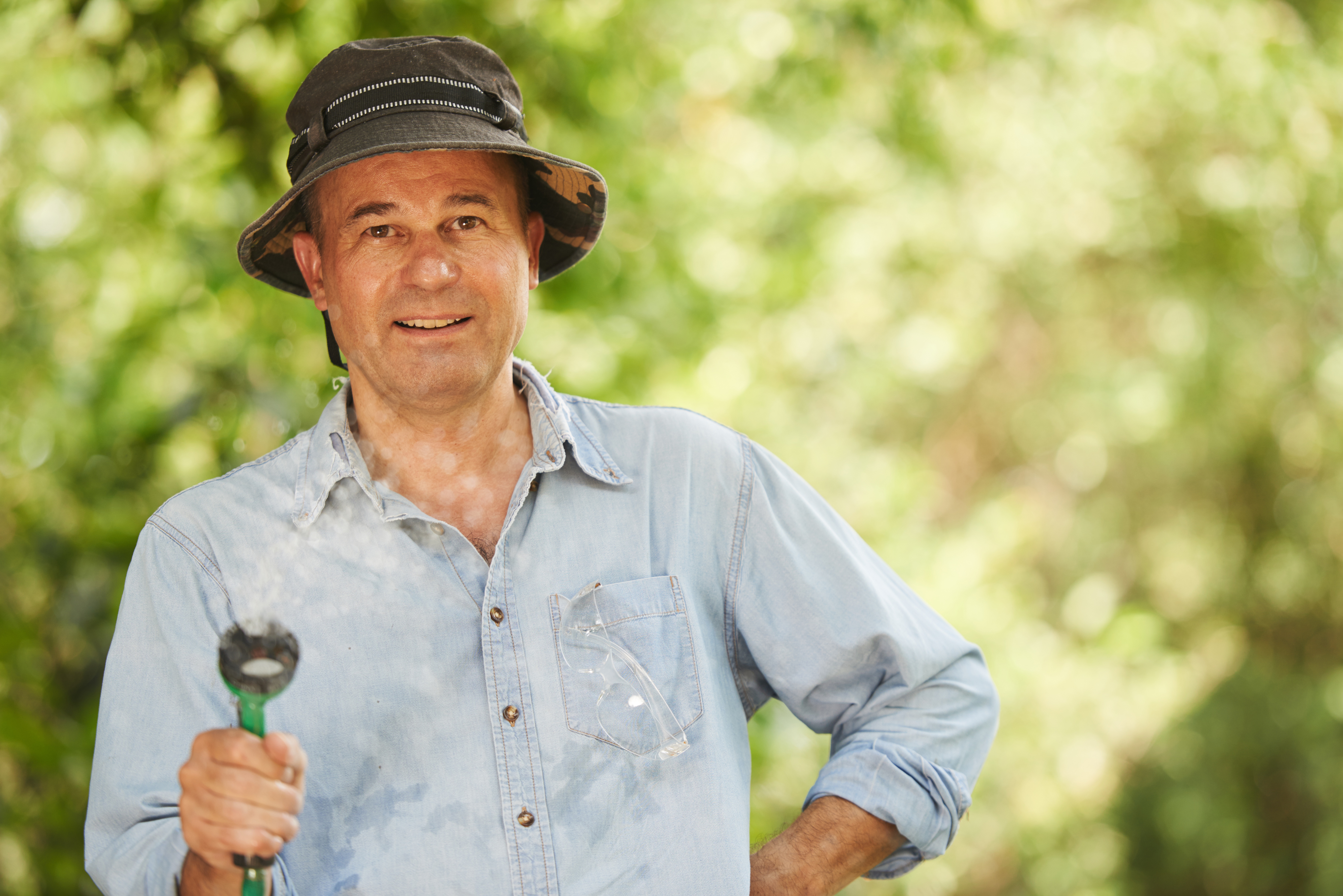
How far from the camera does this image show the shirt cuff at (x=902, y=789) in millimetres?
1832

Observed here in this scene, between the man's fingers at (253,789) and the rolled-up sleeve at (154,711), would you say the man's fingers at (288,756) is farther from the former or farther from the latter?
the rolled-up sleeve at (154,711)

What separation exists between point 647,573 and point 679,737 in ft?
0.86

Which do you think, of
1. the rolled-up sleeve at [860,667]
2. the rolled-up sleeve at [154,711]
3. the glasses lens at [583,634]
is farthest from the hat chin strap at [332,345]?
the rolled-up sleeve at [860,667]

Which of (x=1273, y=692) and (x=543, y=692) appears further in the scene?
(x=1273, y=692)

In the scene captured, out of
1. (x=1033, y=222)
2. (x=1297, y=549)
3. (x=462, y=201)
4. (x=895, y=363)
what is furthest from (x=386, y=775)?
(x=1297, y=549)

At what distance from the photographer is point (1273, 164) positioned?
6.14m

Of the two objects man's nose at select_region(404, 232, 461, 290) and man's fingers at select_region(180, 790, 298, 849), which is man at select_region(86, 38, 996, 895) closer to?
man's nose at select_region(404, 232, 461, 290)

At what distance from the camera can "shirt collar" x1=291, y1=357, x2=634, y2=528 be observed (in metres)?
1.80

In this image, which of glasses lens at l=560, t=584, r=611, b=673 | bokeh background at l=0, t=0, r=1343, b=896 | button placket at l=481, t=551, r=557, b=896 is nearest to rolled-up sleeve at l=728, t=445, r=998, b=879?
glasses lens at l=560, t=584, r=611, b=673

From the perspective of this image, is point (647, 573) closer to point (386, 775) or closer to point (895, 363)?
point (386, 775)

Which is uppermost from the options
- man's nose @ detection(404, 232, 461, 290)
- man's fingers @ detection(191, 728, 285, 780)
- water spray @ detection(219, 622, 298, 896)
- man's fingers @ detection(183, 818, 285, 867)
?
man's nose @ detection(404, 232, 461, 290)

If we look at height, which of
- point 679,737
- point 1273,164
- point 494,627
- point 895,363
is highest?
point 1273,164

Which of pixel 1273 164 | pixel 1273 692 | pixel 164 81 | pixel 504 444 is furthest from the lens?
pixel 1273 692

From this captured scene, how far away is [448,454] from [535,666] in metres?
0.41
